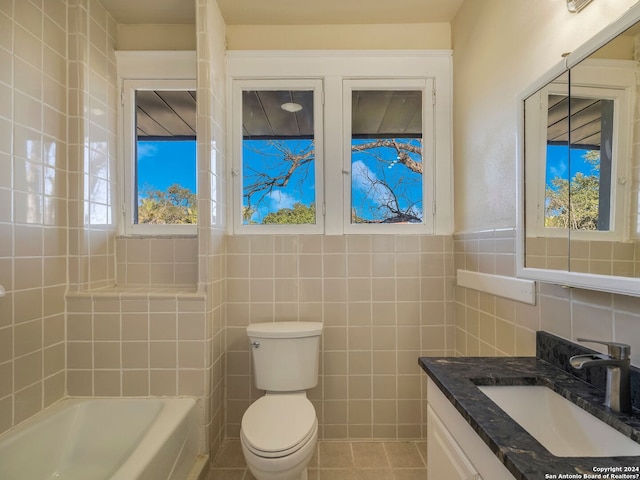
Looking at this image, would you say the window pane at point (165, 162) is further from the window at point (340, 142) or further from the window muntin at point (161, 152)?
the window at point (340, 142)

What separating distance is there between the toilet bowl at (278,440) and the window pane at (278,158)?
1121 millimetres

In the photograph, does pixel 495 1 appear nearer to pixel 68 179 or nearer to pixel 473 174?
pixel 473 174

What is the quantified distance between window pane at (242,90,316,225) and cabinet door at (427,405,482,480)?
1351mm

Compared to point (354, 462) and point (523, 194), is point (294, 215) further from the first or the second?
point (354, 462)

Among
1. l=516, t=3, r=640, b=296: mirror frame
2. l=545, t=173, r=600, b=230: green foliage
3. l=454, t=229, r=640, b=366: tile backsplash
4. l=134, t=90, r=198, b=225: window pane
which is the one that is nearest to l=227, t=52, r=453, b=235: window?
l=134, t=90, r=198, b=225: window pane

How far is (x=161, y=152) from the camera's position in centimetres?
217

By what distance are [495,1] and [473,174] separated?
86cm

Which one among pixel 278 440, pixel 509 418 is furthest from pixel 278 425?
A: pixel 509 418

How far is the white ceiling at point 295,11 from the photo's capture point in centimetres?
194

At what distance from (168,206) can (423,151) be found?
1.74 meters

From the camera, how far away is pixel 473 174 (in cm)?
187

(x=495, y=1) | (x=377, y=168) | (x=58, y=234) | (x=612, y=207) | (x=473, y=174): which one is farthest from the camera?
(x=377, y=168)

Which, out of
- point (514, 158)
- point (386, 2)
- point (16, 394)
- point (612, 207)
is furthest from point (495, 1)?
point (16, 394)

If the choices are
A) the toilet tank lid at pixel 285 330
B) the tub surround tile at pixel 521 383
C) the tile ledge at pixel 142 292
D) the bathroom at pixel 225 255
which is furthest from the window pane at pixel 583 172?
the tile ledge at pixel 142 292
